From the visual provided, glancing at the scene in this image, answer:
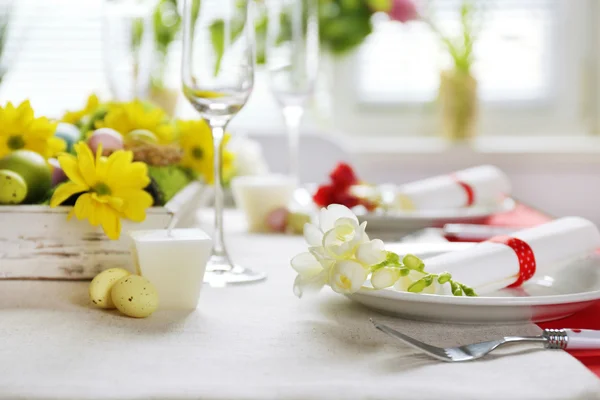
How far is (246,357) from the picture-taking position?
61 cm

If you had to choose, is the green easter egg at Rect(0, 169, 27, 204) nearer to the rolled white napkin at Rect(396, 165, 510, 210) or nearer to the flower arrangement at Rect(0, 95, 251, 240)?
the flower arrangement at Rect(0, 95, 251, 240)

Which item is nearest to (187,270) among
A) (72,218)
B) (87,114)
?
(72,218)

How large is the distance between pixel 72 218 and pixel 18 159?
0.11 meters

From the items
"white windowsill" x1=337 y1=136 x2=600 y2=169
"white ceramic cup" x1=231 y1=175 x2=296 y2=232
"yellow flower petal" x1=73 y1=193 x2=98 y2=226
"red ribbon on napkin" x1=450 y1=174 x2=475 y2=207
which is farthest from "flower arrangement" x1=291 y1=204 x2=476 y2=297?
"white windowsill" x1=337 y1=136 x2=600 y2=169

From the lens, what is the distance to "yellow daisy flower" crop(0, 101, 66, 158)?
90cm

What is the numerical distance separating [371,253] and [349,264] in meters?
0.02

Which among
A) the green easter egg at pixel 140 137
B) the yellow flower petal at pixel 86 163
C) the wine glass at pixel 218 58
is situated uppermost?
the wine glass at pixel 218 58

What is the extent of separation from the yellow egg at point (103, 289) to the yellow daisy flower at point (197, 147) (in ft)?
1.36

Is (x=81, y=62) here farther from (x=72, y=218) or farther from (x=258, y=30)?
(x=72, y=218)

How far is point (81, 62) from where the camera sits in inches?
118

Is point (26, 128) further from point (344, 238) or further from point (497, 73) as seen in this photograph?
point (497, 73)

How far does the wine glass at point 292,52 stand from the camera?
135 centimetres

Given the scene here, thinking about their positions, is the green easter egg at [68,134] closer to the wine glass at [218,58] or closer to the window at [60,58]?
the wine glass at [218,58]

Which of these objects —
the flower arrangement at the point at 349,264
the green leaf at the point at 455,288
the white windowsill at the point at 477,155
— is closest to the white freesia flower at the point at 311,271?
the flower arrangement at the point at 349,264
